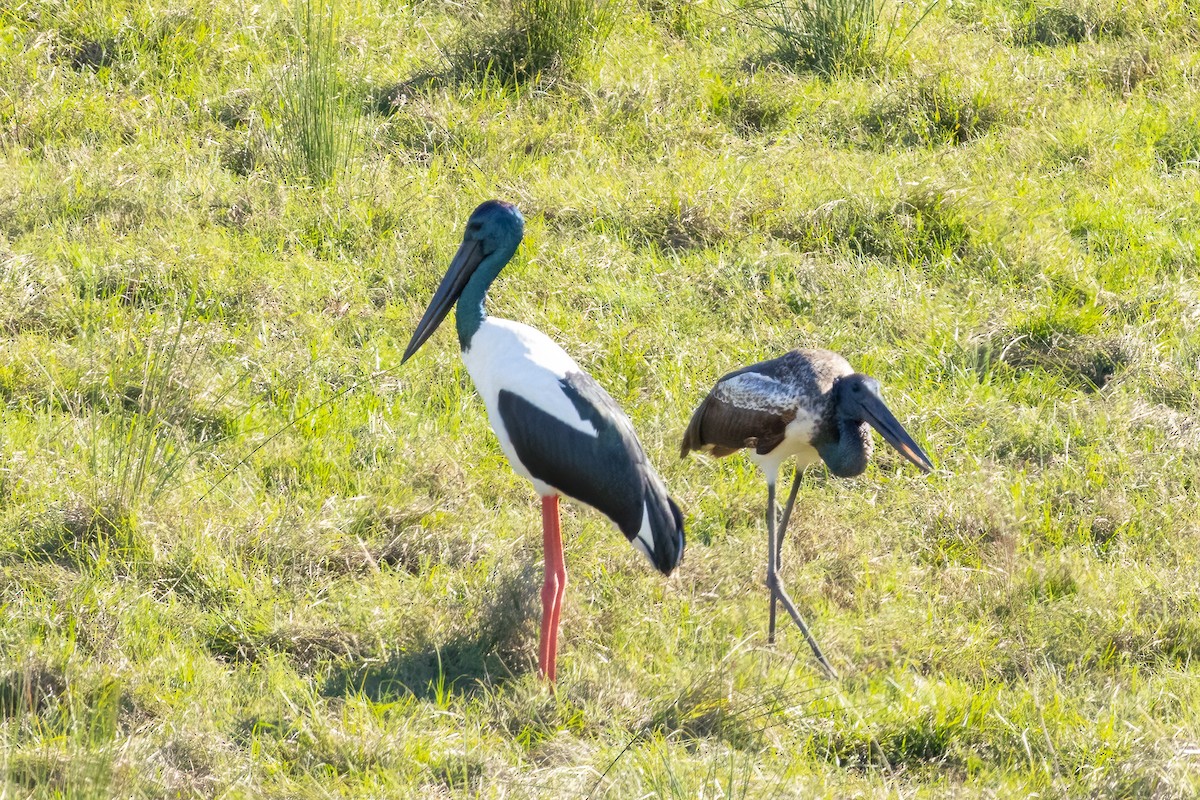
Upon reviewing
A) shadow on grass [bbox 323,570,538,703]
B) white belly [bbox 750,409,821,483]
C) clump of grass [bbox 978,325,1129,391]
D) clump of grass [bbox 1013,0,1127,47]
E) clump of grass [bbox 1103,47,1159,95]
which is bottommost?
shadow on grass [bbox 323,570,538,703]

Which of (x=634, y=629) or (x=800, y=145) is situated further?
(x=800, y=145)

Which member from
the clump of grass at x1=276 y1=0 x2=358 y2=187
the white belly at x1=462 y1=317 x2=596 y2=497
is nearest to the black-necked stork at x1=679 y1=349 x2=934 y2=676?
the white belly at x1=462 y1=317 x2=596 y2=497

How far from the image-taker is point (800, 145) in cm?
668

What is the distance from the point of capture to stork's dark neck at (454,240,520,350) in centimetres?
464

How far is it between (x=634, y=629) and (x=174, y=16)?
3.92m

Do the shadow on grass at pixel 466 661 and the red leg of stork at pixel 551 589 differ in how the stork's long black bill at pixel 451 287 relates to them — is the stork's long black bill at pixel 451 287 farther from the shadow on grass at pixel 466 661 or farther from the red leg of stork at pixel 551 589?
the shadow on grass at pixel 466 661

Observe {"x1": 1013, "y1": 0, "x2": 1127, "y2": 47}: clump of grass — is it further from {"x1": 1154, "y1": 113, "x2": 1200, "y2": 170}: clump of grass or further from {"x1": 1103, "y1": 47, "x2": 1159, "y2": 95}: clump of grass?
{"x1": 1154, "y1": 113, "x2": 1200, "y2": 170}: clump of grass

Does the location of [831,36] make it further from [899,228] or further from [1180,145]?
[1180,145]

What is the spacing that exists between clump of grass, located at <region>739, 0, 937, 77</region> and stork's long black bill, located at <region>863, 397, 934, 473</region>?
10.5 feet

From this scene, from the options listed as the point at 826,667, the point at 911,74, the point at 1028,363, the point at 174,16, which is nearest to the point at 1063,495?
the point at 1028,363

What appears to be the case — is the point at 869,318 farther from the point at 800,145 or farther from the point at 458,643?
the point at 458,643

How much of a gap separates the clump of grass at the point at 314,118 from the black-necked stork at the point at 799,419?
2.28 m

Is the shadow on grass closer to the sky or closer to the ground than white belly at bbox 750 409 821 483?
closer to the ground

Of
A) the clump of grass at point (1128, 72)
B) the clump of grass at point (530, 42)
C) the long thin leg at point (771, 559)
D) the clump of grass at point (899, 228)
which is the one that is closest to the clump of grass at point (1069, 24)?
the clump of grass at point (1128, 72)
